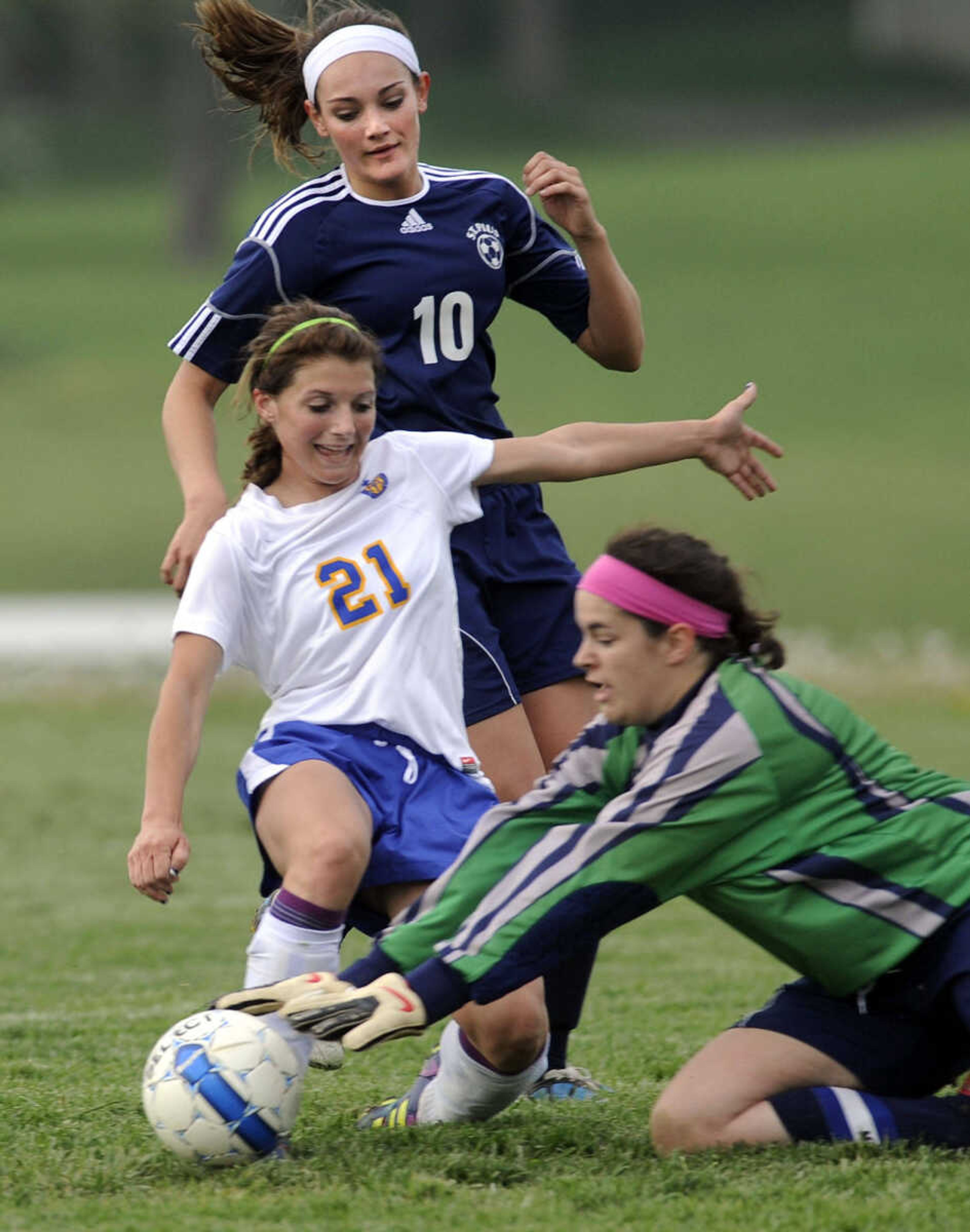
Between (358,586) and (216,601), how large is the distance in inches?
11.6

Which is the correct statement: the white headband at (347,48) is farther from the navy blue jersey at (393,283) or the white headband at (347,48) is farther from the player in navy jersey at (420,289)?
the navy blue jersey at (393,283)

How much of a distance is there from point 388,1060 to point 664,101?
4794cm

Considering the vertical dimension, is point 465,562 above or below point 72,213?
below

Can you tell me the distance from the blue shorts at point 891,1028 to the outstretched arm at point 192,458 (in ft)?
4.92

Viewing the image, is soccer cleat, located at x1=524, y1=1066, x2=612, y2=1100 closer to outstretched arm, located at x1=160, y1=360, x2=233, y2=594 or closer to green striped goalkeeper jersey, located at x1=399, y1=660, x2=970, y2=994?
green striped goalkeeper jersey, located at x1=399, y1=660, x2=970, y2=994

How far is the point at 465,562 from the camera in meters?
4.70

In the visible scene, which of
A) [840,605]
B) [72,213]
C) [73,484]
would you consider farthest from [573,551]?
[72,213]

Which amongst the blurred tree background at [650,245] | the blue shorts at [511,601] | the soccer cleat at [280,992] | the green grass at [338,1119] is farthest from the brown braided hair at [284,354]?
the blurred tree background at [650,245]

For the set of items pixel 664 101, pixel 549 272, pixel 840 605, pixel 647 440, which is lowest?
pixel 840 605

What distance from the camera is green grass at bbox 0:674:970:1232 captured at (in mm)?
3600

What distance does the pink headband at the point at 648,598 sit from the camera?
3.93 metres

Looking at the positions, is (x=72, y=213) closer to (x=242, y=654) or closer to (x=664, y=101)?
(x=664, y=101)

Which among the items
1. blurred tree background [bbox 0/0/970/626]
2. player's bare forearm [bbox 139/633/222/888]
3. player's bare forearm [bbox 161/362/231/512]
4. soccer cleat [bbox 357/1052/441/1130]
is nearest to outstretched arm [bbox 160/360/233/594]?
player's bare forearm [bbox 161/362/231/512]

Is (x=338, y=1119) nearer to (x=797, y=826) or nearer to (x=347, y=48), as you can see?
(x=797, y=826)
